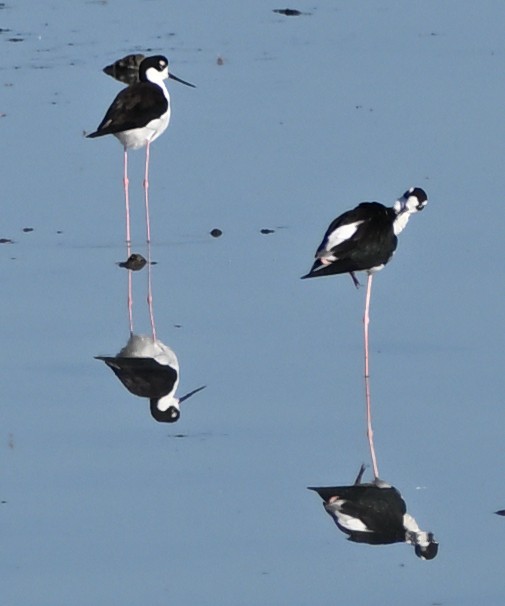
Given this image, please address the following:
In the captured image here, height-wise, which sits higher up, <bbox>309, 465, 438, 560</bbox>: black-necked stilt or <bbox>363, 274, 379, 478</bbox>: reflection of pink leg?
<bbox>309, 465, 438, 560</bbox>: black-necked stilt

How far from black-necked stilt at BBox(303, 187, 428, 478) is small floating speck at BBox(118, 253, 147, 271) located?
1.51 m

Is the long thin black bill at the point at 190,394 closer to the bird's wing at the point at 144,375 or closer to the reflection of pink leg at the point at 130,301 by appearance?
the bird's wing at the point at 144,375

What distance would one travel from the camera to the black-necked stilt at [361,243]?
8.47m

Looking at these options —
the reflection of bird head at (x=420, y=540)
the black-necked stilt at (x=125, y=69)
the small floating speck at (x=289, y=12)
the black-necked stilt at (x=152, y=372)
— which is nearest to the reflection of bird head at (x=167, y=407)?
the black-necked stilt at (x=152, y=372)

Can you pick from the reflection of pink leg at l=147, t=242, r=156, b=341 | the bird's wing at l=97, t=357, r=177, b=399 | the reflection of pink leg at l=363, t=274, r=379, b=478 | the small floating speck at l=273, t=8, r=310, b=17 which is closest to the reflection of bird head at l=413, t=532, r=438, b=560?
the reflection of pink leg at l=363, t=274, r=379, b=478

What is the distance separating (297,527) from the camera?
6.43 metres

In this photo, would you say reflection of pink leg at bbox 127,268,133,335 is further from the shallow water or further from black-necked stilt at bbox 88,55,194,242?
black-necked stilt at bbox 88,55,194,242

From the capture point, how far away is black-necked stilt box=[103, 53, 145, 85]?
14.9m

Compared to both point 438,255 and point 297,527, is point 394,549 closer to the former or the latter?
point 297,527

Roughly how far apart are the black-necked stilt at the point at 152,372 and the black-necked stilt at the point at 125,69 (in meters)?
6.43

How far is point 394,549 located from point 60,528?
1.13 m

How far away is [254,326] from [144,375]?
29.2 inches

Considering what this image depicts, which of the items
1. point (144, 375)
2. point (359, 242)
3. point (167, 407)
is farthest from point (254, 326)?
point (167, 407)

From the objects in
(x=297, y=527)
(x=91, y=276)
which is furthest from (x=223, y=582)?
(x=91, y=276)
